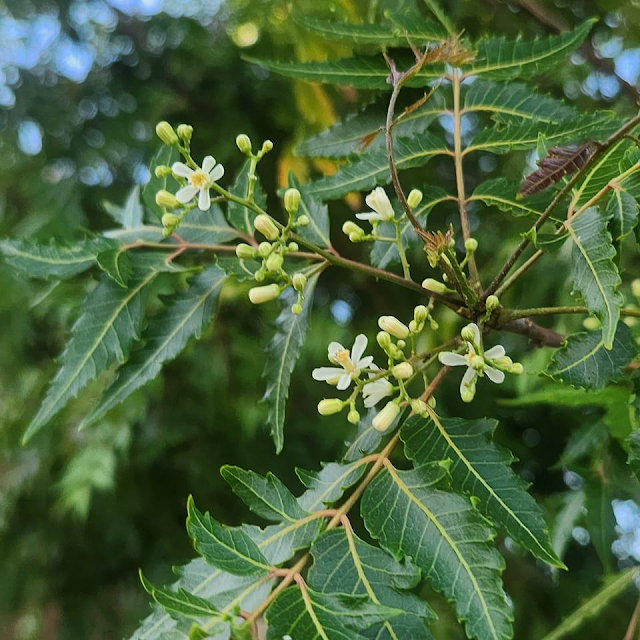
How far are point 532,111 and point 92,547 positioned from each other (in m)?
1.95

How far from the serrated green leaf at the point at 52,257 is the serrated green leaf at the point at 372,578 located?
Result: 1.65 ft

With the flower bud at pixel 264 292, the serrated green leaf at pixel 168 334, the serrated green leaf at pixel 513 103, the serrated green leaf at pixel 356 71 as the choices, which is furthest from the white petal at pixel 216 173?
the serrated green leaf at pixel 513 103

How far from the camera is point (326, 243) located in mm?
812

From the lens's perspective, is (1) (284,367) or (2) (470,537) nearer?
(2) (470,537)

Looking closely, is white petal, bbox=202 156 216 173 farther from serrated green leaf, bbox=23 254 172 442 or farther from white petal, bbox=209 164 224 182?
serrated green leaf, bbox=23 254 172 442

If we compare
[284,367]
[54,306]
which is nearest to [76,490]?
[54,306]

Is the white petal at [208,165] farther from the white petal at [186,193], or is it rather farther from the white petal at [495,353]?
the white petal at [495,353]

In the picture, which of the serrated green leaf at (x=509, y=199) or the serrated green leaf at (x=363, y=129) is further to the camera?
the serrated green leaf at (x=363, y=129)

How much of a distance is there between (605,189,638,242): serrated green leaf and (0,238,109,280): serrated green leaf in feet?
2.07

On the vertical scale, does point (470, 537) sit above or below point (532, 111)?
below

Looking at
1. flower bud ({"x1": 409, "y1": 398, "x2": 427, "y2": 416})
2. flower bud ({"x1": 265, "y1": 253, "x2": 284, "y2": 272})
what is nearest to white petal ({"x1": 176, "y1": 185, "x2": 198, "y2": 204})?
flower bud ({"x1": 265, "y1": 253, "x2": 284, "y2": 272})

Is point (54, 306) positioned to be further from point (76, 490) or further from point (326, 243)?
point (326, 243)

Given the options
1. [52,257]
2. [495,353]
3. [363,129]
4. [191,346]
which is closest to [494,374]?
[495,353]

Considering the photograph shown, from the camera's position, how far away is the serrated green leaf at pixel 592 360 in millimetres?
619
